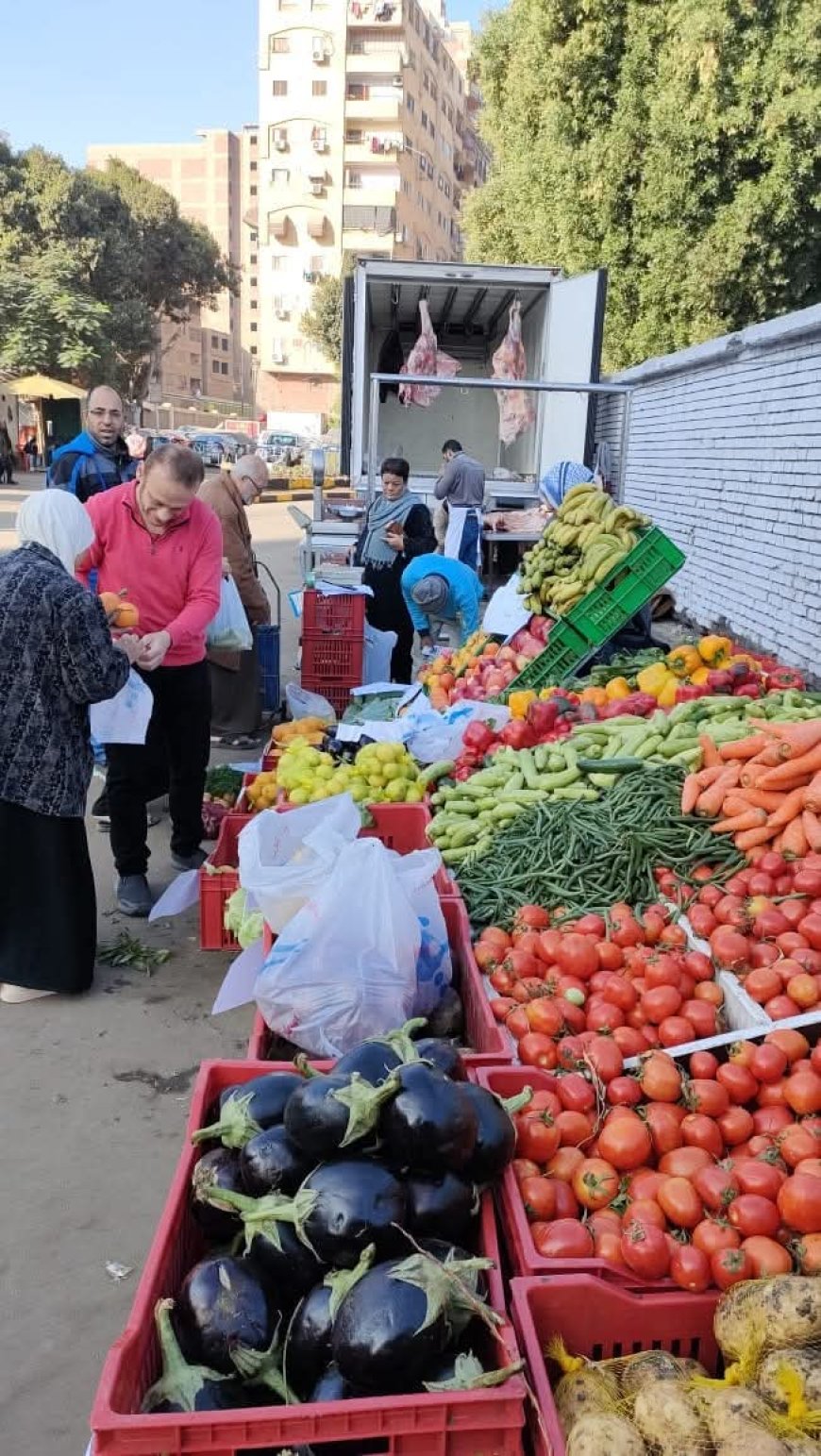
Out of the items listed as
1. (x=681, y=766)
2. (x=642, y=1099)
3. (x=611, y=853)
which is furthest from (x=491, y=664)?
(x=642, y=1099)

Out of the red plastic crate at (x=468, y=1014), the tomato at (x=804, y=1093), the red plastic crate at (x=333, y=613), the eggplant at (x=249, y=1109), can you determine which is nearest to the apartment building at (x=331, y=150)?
the red plastic crate at (x=333, y=613)

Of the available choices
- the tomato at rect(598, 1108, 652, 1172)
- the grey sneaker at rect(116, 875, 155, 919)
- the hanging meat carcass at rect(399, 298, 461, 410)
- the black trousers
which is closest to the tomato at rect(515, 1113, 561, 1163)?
the tomato at rect(598, 1108, 652, 1172)

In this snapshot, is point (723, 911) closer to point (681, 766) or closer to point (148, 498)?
point (681, 766)

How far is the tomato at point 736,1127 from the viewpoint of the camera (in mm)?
2242

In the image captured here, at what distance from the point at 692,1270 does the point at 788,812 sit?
5.42 feet

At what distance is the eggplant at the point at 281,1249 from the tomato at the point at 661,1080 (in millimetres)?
982

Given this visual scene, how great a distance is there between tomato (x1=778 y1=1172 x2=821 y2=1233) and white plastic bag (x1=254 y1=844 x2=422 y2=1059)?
98cm

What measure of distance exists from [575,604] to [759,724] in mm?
1688

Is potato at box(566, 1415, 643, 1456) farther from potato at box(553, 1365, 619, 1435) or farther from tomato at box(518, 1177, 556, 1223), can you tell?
tomato at box(518, 1177, 556, 1223)

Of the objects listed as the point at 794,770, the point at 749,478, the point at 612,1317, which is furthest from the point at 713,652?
the point at 749,478

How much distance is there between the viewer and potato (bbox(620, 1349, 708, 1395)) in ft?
5.49

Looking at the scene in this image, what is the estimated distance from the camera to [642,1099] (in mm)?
2404

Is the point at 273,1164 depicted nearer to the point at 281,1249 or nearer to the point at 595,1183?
the point at 281,1249

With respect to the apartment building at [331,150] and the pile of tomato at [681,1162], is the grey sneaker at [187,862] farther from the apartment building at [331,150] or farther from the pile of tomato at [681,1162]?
the apartment building at [331,150]
